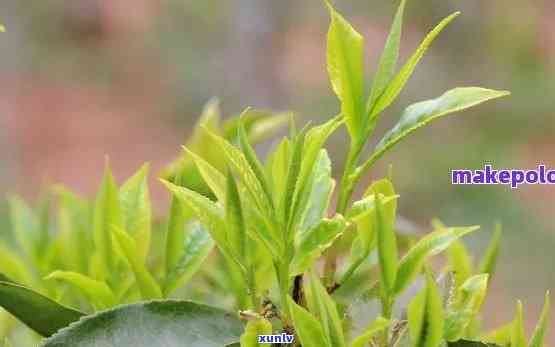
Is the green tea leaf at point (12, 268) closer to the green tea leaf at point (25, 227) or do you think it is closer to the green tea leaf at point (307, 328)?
the green tea leaf at point (25, 227)

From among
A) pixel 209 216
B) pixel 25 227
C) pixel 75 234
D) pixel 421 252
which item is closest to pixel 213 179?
pixel 209 216

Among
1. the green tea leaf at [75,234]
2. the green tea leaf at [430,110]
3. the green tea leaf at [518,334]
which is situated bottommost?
the green tea leaf at [518,334]

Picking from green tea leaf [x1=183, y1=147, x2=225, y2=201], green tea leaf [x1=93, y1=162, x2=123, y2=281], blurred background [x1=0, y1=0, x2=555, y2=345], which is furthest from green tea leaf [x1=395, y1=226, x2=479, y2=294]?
blurred background [x1=0, y1=0, x2=555, y2=345]

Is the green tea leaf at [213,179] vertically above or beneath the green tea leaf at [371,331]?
above

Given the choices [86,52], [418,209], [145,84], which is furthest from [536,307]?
[86,52]

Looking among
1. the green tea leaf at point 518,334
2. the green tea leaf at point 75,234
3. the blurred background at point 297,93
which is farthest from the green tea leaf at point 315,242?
the blurred background at point 297,93

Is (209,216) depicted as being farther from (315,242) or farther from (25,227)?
(25,227)

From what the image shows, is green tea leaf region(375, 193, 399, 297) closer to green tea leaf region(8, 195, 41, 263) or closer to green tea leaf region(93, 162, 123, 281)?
green tea leaf region(93, 162, 123, 281)

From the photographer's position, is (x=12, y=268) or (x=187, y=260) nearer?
(x=187, y=260)

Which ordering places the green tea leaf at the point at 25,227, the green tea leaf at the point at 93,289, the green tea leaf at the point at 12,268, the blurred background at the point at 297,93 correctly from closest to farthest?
the green tea leaf at the point at 93,289
the green tea leaf at the point at 12,268
the green tea leaf at the point at 25,227
the blurred background at the point at 297,93
